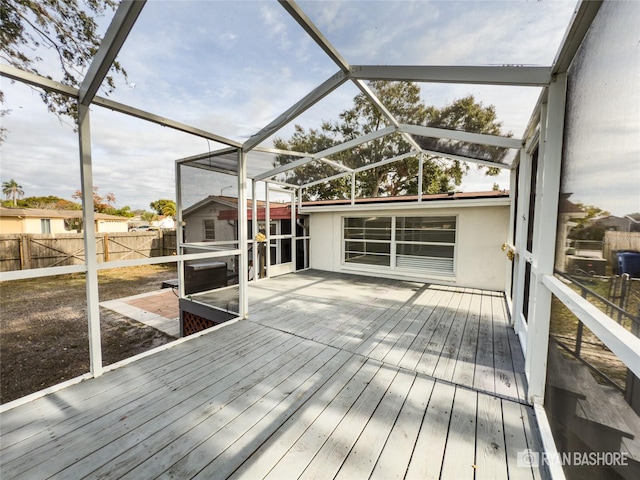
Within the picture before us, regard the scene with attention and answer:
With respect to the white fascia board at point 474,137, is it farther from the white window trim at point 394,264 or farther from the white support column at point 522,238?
the white window trim at point 394,264

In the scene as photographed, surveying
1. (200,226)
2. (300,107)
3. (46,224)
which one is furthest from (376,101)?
(46,224)

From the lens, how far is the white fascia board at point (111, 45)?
1496 millimetres

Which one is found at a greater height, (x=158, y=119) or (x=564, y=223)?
(x=158, y=119)

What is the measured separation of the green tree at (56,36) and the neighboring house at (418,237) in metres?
5.41

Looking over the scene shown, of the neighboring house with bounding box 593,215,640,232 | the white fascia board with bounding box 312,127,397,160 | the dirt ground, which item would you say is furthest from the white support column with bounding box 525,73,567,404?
the dirt ground

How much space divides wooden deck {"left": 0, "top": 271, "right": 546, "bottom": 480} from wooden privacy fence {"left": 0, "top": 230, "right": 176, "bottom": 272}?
15.2ft

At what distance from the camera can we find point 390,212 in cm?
657

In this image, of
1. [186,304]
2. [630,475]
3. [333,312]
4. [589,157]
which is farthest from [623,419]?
[186,304]

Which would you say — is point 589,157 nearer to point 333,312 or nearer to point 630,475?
point 630,475

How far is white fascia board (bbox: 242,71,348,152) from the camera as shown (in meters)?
2.51

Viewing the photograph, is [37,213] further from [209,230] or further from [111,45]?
[111,45]

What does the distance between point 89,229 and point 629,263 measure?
3.29 metres

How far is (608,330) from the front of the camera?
3.10 feet

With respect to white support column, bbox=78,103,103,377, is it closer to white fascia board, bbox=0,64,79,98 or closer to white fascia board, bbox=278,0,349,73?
white fascia board, bbox=0,64,79,98
